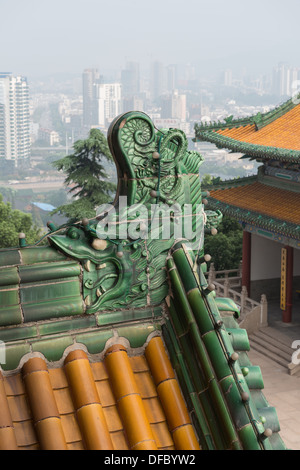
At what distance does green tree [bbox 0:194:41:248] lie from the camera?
35250mm

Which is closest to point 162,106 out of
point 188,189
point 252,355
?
point 252,355

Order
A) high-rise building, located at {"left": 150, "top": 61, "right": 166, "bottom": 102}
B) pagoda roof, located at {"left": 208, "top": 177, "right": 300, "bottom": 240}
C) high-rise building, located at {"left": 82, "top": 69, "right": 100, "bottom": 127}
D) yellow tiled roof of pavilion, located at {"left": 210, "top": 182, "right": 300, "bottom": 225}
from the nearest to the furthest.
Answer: pagoda roof, located at {"left": 208, "top": 177, "right": 300, "bottom": 240}
yellow tiled roof of pavilion, located at {"left": 210, "top": 182, "right": 300, "bottom": 225}
high-rise building, located at {"left": 82, "top": 69, "right": 100, "bottom": 127}
high-rise building, located at {"left": 150, "top": 61, "right": 166, "bottom": 102}

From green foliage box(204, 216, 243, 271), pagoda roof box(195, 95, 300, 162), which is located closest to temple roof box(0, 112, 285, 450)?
pagoda roof box(195, 95, 300, 162)

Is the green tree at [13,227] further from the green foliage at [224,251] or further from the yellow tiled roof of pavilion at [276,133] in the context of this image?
the yellow tiled roof of pavilion at [276,133]

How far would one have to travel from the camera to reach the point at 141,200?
5363mm

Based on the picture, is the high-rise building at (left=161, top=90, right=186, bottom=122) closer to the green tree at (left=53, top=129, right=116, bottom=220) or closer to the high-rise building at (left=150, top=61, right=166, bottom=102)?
the high-rise building at (left=150, top=61, right=166, bottom=102)

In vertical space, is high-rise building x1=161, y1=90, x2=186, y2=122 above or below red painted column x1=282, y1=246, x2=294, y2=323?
above

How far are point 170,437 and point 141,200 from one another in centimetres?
183

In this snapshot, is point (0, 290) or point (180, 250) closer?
point (0, 290)

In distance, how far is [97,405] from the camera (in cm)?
477

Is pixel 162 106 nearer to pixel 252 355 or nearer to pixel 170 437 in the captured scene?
pixel 252 355

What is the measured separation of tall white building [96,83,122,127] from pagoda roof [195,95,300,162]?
105448 millimetres

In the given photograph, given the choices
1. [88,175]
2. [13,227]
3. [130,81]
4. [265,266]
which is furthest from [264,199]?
[130,81]

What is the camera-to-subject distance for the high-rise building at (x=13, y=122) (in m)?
116
